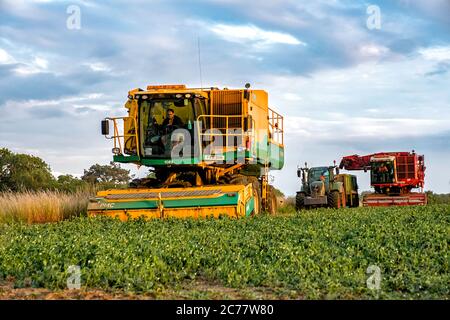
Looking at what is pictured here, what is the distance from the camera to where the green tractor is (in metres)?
33.1

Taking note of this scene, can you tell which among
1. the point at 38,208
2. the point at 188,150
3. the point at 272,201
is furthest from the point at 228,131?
the point at 38,208

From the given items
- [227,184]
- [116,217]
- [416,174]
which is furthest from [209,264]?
[416,174]

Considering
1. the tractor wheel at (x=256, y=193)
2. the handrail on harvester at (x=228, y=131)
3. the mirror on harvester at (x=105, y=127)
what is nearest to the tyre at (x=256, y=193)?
the tractor wheel at (x=256, y=193)

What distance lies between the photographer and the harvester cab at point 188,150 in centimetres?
1869

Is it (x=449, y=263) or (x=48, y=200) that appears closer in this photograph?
(x=449, y=263)

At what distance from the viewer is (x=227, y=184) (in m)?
20.6

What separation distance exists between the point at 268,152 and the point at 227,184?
283cm

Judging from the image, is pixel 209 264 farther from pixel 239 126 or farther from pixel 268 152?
pixel 268 152

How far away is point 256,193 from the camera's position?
21.6 m

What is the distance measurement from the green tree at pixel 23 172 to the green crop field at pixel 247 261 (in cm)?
2699

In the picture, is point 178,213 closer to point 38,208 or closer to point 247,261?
point 38,208

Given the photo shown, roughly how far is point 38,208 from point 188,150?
5636mm
